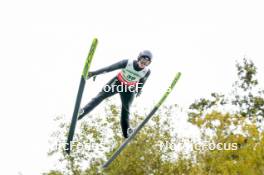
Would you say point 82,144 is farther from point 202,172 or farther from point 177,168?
point 202,172

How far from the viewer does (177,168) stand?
2381cm

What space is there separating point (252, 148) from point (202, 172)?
2.71m

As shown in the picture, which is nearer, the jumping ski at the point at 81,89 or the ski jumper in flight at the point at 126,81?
the jumping ski at the point at 81,89

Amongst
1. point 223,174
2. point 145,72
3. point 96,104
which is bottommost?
point 223,174

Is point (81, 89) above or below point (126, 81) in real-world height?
below

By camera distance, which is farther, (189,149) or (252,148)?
(189,149)

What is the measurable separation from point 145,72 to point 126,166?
15.9m

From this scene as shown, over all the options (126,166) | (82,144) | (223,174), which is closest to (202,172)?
(223,174)

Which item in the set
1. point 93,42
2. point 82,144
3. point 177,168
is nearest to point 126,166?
point 177,168

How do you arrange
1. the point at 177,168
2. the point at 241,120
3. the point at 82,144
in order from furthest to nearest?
1. the point at 82,144
2. the point at 177,168
3. the point at 241,120

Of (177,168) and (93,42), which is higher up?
(93,42)

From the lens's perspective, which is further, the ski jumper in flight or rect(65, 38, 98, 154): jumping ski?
the ski jumper in flight

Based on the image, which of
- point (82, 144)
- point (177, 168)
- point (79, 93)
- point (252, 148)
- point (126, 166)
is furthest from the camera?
point (82, 144)

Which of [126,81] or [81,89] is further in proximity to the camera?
[126,81]
